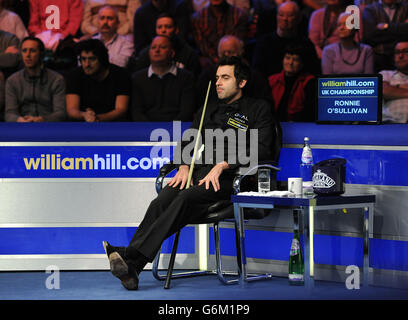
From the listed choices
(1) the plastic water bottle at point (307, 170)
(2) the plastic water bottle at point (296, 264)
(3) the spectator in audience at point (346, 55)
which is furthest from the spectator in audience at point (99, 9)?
(2) the plastic water bottle at point (296, 264)

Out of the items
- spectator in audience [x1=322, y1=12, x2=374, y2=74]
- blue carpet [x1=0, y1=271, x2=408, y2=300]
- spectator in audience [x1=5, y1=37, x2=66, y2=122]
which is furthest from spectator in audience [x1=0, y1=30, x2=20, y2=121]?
spectator in audience [x1=322, y1=12, x2=374, y2=74]

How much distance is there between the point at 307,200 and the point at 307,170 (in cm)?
55

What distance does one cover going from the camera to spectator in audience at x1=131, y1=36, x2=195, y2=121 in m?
5.98

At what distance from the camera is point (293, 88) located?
5.97 meters

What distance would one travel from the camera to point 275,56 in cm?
628

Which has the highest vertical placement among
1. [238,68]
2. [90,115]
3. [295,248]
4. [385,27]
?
[385,27]

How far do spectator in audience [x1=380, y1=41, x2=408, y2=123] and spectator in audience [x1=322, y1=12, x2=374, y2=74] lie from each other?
202 mm

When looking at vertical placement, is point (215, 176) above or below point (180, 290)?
above

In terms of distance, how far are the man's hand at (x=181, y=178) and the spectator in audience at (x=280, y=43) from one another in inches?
73.8

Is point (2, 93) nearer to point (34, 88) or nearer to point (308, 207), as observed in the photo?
point (34, 88)

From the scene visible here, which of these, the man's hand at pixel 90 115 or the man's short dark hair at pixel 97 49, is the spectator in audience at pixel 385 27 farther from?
the man's hand at pixel 90 115

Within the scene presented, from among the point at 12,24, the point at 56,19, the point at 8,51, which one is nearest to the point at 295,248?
the point at 56,19

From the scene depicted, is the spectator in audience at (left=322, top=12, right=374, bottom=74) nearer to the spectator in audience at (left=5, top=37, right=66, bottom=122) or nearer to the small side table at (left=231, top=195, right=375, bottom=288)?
the small side table at (left=231, top=195, right=375, bottom=288)
